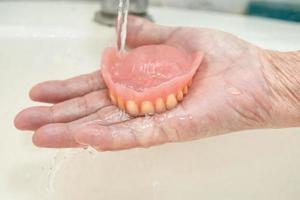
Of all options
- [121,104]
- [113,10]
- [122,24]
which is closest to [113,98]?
[121,104]

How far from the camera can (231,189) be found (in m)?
0.82

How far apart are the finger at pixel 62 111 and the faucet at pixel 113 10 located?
0.22 meters

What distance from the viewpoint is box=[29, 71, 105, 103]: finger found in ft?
2.25

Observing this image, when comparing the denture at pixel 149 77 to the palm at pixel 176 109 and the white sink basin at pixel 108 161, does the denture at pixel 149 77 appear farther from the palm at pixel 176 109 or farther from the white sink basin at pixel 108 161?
the white sink basin at pixel 108 161

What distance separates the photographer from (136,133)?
0.60 meters

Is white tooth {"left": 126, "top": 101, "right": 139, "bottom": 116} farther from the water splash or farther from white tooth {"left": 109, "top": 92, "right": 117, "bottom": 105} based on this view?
the water splash

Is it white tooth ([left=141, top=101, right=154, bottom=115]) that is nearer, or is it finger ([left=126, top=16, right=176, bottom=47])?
white tooth ([left=141, top=101, right=154, bottom=115])

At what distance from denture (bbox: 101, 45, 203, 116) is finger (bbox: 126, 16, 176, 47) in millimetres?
65

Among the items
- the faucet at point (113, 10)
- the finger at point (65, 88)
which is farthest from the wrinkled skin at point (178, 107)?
the faucet at point (113, 10)

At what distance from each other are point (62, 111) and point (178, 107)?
16 centimetres

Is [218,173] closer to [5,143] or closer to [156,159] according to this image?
[156,159]

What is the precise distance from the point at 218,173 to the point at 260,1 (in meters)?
0.37

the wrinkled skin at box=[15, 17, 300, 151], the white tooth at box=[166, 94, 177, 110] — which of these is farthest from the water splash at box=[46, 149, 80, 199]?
the white tooth at box=[166, 94, 177, 110]

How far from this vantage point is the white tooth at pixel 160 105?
63 centimetres
